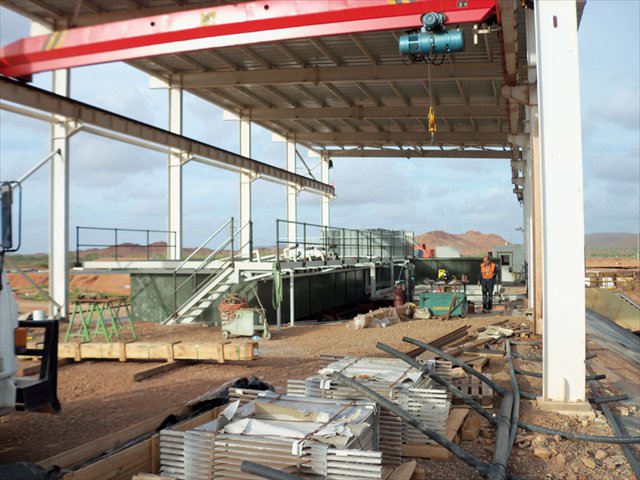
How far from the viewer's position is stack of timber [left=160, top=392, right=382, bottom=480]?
13.8 feet

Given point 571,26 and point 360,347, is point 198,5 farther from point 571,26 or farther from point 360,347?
point 571,26

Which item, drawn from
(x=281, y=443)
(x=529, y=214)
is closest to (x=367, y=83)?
(x=529, y=214)

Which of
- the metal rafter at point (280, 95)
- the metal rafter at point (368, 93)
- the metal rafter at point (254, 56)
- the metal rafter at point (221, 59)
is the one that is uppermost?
the metal rafter at point (221, 59)

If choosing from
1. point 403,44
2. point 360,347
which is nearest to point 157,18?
point 403,44

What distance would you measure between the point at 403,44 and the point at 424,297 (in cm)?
1131

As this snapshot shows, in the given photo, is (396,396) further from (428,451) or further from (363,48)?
(363,48)

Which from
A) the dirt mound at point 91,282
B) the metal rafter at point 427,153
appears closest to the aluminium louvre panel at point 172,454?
the metal rafter at point 427,153

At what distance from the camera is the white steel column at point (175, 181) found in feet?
76.2

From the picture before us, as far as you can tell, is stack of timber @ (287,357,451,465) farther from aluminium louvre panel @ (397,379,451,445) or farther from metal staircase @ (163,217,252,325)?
metal staircase @ (163,217,252,325)

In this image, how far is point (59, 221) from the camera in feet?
57.9

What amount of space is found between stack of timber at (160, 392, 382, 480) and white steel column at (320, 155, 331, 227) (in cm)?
3137

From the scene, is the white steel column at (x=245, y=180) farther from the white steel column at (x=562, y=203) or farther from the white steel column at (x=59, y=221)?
the white steel column at (x=562, y=203)

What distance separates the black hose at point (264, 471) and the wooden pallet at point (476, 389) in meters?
4.29

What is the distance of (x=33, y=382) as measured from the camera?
557 cm
